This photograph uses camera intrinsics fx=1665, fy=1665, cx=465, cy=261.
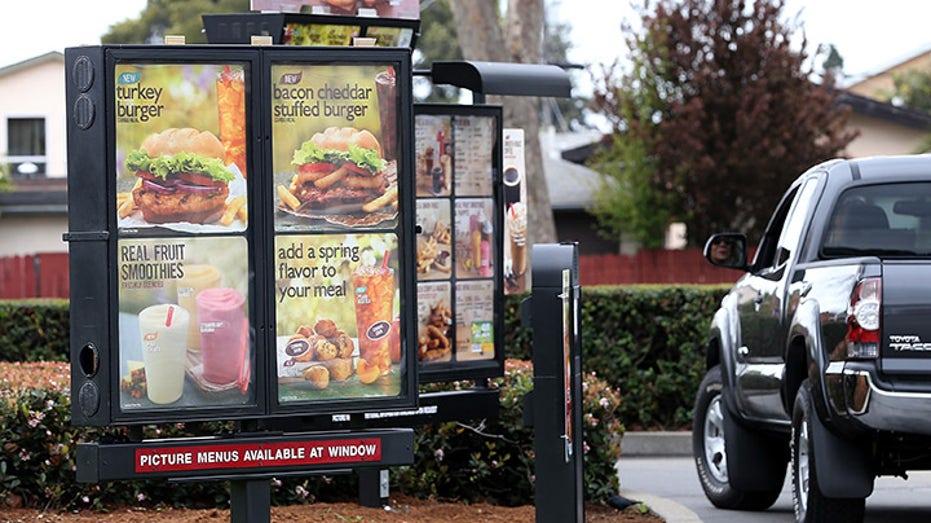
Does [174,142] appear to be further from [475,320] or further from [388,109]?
[475,320]

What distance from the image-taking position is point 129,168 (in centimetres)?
664

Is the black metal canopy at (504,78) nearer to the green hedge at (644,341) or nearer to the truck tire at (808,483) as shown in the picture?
the truck tire at (808,483)

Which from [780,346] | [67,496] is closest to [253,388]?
[67,496]

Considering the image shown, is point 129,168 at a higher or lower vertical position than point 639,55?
lower

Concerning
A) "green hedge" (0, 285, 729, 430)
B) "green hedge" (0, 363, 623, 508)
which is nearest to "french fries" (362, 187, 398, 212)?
"green hedge" (0, 363, 623, 508)

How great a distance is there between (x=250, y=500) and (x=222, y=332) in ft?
2.40

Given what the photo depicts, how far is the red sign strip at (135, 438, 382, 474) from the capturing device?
672 centimetres

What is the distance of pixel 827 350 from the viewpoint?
830 cm

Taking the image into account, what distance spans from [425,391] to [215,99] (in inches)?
139

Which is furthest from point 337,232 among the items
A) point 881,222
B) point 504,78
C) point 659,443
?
point 659,443

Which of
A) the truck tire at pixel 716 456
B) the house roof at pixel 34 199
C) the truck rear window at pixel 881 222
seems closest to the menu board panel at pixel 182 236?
the truck rear window at pixel 881 222

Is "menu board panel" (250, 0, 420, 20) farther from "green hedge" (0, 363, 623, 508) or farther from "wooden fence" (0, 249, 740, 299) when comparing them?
"wooden fence" (0, 249, 740, 299)

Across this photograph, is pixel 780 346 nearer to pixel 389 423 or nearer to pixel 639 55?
pixel 389 423

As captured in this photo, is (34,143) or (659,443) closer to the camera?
(659,443)
